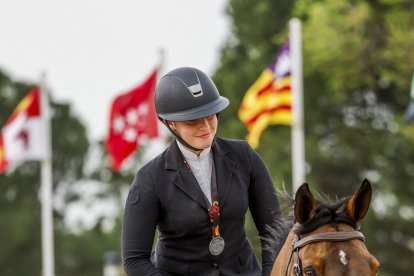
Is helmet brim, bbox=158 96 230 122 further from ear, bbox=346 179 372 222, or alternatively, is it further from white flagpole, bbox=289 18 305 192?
white flagpole, bbox=289 18 305 192

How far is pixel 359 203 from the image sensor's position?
4312 mm

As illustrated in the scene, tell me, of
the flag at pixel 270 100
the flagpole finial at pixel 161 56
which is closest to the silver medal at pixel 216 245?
the flag at pixel 270 100

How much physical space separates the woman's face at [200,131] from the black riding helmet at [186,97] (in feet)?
0.15

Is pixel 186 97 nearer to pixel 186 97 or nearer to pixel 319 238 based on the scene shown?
pixel 186 97

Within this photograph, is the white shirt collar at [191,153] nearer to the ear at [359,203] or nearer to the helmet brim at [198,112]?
the helmet brim at [198,112]

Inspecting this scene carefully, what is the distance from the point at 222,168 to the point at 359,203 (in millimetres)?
901

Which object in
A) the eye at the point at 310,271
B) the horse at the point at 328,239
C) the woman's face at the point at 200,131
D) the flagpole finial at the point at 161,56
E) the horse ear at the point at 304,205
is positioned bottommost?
the flagpole finial at the point at 161,56

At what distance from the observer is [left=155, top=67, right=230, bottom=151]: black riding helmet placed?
15.9 ft

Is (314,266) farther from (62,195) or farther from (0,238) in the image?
(62,195)

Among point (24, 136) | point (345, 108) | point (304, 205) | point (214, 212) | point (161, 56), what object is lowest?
point (345, 108)

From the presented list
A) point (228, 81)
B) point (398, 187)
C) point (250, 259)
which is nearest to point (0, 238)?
point (228, 81)

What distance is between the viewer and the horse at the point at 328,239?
13.4 feet

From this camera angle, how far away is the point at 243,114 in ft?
58.4

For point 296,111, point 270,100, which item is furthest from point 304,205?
point 270,100
